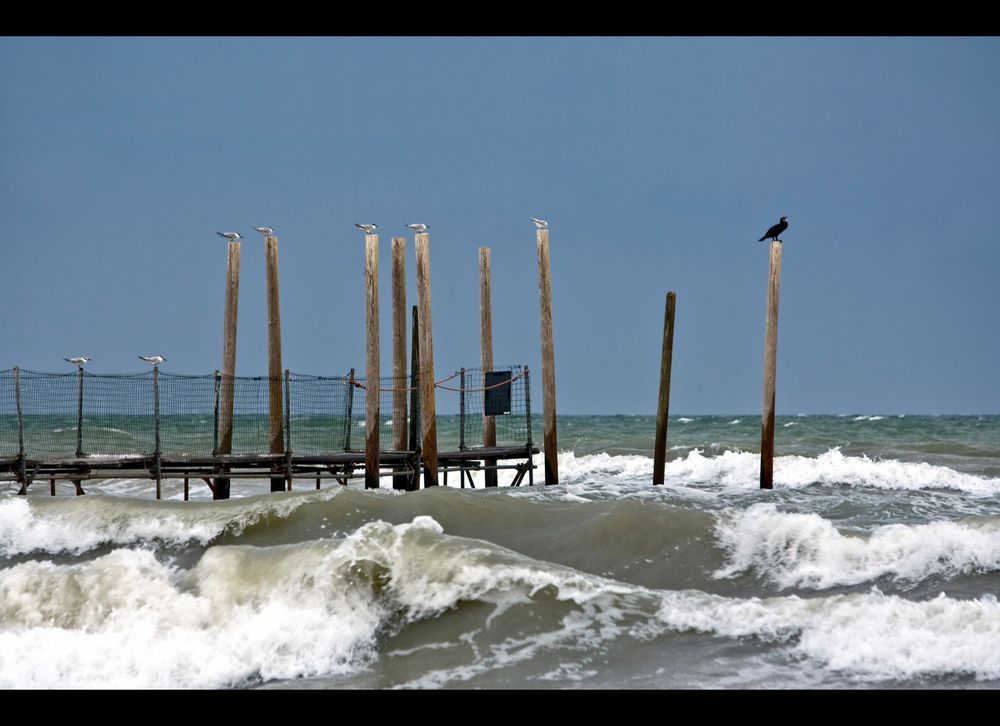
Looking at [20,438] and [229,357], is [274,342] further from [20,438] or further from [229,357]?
[20,438]

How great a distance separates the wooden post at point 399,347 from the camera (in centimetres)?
1759

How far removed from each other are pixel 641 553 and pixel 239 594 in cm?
478

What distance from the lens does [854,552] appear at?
10.6m

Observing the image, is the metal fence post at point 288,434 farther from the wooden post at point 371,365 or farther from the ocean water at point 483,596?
the ocean water at point 483,596

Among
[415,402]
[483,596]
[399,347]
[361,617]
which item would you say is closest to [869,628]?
[483,596]

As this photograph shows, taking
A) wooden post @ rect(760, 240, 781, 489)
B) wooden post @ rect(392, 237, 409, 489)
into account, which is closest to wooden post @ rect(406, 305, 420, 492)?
wooden post @ rect(392, 237, 409, 489)

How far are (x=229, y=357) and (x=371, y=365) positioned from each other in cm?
346

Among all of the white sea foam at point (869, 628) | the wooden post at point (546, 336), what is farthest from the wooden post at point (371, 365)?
the white sea foam at point (869, 628)

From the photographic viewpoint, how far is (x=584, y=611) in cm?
872

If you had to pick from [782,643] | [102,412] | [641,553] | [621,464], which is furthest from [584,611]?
[621,464]

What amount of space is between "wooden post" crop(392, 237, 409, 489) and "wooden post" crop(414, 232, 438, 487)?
1.62 meters
